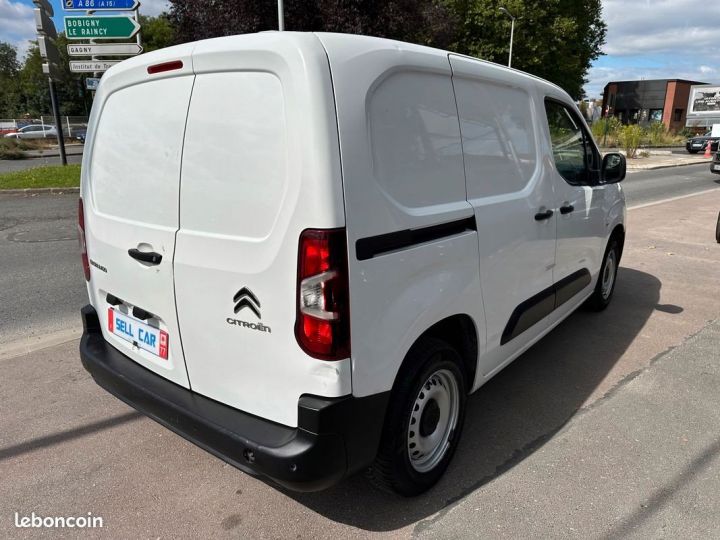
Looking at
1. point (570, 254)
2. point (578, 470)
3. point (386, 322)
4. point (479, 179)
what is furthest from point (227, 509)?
point (570, 254)

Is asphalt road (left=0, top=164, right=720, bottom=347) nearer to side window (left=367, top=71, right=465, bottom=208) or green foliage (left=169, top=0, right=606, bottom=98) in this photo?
side window (left=367, top=71, right=465, bottom=208)

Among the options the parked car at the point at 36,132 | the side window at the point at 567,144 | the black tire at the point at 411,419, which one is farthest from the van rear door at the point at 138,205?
the parked car at the point at 36,132

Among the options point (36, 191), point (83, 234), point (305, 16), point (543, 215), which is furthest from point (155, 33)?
point (543, 215)

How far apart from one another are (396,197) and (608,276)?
3815 mm

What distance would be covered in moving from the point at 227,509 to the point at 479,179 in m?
1.99

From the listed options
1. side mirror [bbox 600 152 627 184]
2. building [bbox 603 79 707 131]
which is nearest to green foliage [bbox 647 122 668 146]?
building [bbox 603 79 707 131]

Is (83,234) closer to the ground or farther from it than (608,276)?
farther from it

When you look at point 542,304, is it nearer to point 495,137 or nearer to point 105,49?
point 495,137

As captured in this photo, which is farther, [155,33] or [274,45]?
[155,33]

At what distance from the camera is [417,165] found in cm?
225

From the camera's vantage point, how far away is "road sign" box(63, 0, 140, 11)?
1247cm

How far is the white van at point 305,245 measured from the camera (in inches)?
76.6

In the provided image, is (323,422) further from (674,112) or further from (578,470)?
(674,112)

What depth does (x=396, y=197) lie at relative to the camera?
2.13 metres
